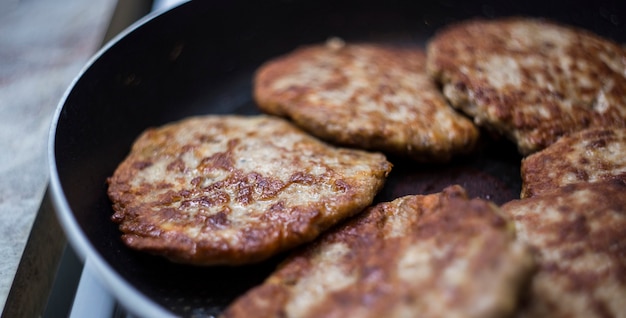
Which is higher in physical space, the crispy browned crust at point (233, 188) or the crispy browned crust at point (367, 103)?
the crispy browned crust at point (367, 103)

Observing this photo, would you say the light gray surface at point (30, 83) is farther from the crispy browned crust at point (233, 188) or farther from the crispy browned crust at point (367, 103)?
the crispy browned crust at point (367, 103)

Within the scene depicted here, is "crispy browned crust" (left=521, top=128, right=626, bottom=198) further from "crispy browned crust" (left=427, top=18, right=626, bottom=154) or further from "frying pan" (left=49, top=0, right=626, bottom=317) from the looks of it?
"frying pan" (left=49, top=0, right=626, bottom=317)

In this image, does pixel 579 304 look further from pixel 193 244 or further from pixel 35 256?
pixel 35 256

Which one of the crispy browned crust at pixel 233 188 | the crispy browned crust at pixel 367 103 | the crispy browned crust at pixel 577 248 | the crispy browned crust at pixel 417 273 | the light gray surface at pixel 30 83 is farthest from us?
the crispy browned crust at pixel 367 103

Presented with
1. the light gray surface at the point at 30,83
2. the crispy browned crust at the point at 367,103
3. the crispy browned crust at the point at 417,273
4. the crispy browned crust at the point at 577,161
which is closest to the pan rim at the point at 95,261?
the crispy browned crust at the point at 417,273

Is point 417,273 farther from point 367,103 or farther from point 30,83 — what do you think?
point 30,83

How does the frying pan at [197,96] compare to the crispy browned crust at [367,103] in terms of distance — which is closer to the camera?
the frying pan at [197,96]

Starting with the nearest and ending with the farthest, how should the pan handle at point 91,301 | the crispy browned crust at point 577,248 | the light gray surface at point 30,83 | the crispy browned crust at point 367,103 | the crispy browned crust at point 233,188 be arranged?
the crispy browned crust at point 577,248 → the crispy browned crust at point 233,188 → the pan handle at point 91,301 → the light gray surface at point 30,83 → the crispy browned crust at point 367,103

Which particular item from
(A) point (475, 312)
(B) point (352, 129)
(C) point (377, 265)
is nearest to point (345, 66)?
(B) point (352, 129)
